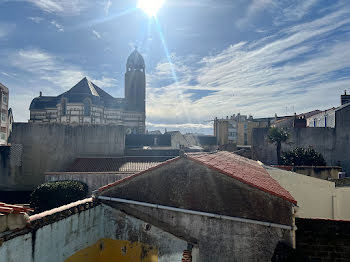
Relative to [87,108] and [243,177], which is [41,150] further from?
[87,108]

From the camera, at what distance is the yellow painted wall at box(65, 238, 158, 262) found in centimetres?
792

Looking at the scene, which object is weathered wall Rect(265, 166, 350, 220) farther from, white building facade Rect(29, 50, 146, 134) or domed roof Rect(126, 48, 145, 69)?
domed roof Rect(126, 48, 145, 69)

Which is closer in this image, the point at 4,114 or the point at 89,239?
the point at 89,239

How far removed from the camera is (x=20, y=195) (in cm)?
2177

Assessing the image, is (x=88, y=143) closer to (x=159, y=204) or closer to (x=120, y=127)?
(x=120, y=127)

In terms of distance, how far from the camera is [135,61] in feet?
180

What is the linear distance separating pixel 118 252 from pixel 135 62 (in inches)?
2027

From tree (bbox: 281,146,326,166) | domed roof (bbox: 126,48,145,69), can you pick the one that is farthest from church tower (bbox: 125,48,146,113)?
tree (bbox: 281,146,326,166)

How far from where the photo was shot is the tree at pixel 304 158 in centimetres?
2275

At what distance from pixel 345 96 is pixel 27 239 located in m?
36.1

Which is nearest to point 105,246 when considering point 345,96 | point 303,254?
point 303,254

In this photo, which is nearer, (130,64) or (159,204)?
(159,204)

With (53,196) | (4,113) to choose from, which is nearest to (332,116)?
(53,196)

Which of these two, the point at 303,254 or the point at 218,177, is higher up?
the point at 218,177
